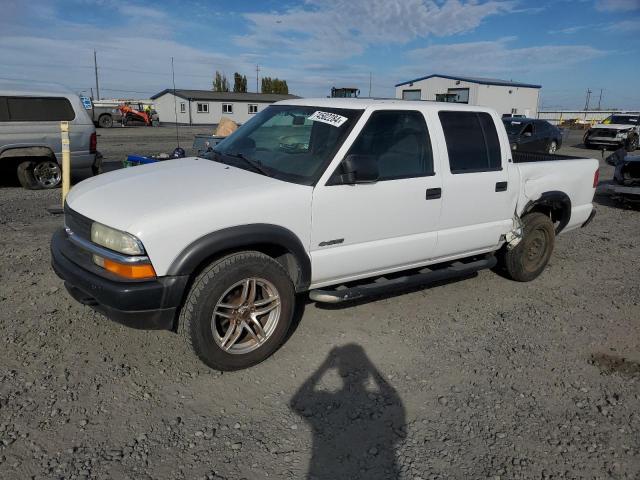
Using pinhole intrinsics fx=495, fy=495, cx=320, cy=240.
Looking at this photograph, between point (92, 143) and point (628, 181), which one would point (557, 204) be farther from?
point (92, 143)

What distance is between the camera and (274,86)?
78812mm

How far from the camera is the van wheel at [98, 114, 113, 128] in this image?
117 ft

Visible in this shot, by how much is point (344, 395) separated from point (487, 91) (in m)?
52.3

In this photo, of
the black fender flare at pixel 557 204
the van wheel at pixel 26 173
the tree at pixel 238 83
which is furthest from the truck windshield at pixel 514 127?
the tree at pixel 238 83

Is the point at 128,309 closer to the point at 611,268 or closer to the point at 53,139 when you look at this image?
the point at 611,268

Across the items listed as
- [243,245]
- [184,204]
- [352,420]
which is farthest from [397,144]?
[352,420]

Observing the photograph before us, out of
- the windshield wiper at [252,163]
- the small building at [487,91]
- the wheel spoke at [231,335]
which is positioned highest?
the small building at [487,91]

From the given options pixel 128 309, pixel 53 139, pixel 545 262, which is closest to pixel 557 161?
pixel 545 262

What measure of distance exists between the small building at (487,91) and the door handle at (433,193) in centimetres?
4629

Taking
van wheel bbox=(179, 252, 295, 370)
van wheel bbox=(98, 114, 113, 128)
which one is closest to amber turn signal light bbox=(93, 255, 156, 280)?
van wheel bbox=(179, 252, 295, 370)

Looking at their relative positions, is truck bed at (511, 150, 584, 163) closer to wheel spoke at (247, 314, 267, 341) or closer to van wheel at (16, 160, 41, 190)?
wheel spoke at (247, 314, 267, 341)

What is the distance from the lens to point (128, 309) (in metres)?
3.12

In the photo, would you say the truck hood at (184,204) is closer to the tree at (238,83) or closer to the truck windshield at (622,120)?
the truck windshield at (622,120)

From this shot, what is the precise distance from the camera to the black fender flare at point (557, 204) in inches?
210
